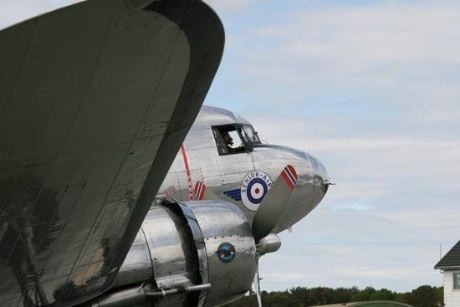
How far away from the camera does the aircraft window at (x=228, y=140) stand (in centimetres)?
2316

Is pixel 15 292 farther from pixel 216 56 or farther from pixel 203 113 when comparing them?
pixel 203 113

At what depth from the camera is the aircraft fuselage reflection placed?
22.1 m

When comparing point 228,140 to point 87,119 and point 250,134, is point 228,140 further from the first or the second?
point 87,119

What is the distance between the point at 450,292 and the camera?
65688mm

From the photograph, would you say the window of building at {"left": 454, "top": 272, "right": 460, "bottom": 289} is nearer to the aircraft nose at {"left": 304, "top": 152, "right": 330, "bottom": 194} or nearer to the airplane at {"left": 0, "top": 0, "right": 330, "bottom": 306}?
the aircraft nose at {"left": 304, "top": 152, "right": 330, "bottom": 194}

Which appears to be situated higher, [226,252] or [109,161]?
[109,161]

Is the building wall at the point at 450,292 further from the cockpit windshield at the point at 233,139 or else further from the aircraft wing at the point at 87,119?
the aircraft wing at the point at 87,119

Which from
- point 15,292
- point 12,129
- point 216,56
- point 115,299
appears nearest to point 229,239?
point 115,299

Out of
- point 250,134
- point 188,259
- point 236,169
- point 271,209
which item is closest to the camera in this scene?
point 188,259

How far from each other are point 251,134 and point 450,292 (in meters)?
43.9

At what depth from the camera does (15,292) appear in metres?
9.38

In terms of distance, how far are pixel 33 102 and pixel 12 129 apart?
0.89ft

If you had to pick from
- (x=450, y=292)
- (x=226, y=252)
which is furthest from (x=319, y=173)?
(x=450, y=292)

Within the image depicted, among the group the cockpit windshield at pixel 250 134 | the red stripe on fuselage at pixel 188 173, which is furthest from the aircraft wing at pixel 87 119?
the cockpit windshield at pixel 250 134
